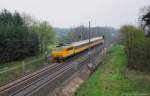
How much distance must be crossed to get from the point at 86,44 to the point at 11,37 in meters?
24.7

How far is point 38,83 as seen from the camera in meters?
33.1

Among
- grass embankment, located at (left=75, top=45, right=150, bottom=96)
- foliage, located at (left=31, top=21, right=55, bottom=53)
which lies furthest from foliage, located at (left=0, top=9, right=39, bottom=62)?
grass embankment, located at (left=75, top=45, right=150, bottom=96)

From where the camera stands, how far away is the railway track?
28.5 m

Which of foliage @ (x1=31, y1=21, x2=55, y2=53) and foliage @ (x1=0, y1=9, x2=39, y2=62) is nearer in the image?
foliage @ (x1=0, y1=9, x2=39, y2=62)

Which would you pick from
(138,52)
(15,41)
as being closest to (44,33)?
(15,41)

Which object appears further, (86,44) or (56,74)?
(86,44)

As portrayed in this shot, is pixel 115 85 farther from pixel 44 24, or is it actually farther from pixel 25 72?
pixel 44 24

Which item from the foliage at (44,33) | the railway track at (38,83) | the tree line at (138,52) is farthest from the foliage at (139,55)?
the foliage at (44,33)

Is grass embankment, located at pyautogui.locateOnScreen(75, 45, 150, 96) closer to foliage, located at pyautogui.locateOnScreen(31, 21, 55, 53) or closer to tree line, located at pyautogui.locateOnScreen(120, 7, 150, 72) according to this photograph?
tree line, located at pyautogui.locateOnScreen(120, 7, 150, 72)

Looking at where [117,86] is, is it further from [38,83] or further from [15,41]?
[15,41]

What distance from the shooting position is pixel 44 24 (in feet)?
272

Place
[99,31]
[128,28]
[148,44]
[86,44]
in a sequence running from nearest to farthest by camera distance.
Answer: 1. [148,44]
2. [128,28]
3. [86,44]
4. [99,31]

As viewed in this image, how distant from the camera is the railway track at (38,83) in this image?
2853 cm

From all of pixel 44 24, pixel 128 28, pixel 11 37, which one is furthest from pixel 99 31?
pixel 11 37
